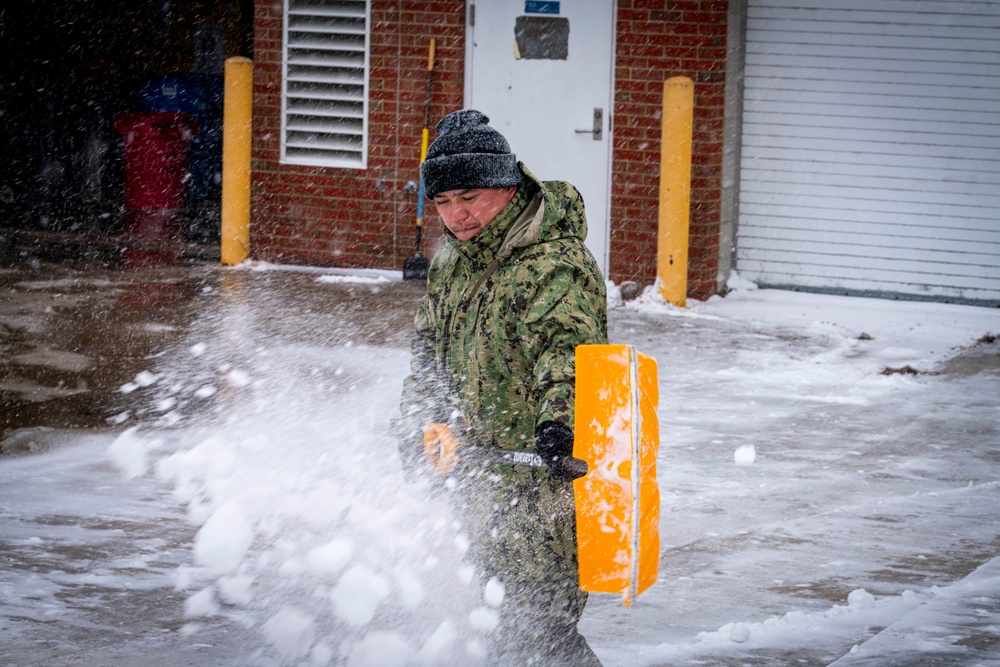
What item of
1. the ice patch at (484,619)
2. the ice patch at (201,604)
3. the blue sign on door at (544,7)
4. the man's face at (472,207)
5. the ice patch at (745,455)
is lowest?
the ice patch at (201,604)

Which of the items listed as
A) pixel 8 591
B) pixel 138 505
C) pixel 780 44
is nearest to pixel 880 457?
pixel 138 505

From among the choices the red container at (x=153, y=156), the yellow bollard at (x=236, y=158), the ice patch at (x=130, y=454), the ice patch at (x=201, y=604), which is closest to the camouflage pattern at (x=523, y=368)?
the ice patch at (x=201, y=604)

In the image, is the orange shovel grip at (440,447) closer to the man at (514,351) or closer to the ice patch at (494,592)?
the man at (514,351)

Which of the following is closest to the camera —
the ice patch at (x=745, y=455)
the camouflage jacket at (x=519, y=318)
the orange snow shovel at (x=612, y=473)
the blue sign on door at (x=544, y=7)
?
the orange snow shovel at (x=612, y=473)

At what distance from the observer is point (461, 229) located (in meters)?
3.25

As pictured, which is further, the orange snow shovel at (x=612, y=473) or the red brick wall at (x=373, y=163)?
the red brick wall at (x=373, y=163)

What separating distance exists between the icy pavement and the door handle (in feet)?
9.37

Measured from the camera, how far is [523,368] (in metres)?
3.21

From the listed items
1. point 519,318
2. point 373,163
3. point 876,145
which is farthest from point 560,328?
point 876,145

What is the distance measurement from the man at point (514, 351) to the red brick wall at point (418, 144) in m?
8.11

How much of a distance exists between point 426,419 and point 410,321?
20.5 feet

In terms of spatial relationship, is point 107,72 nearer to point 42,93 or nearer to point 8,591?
point 42,93

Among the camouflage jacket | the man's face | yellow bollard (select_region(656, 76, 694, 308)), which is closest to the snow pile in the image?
the camouflage jacket

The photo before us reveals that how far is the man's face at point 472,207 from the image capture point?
10.6 ft
